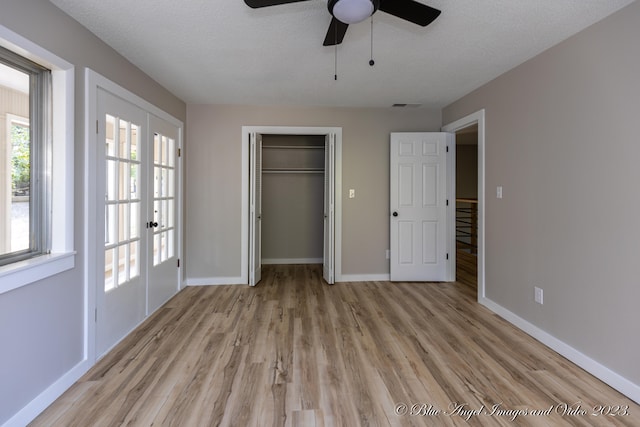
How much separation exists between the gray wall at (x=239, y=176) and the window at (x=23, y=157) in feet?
6.88

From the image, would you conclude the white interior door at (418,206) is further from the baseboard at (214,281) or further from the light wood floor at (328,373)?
the baseboard at (214,281)

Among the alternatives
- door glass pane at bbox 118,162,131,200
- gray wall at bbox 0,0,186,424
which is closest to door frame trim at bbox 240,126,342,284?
door glass pane at bbox 118,162,131,200

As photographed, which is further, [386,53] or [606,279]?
[386,53]

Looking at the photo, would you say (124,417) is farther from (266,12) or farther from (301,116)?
(301,116)

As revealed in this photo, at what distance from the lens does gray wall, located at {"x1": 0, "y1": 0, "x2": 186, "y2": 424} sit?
5.10ft

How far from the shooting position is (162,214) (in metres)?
3.33

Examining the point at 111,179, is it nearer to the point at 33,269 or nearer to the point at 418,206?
the point at 33,269

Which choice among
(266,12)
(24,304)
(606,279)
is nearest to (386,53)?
(266,12)

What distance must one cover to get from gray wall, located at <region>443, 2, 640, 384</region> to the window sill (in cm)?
351

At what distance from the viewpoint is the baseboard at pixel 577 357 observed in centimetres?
185

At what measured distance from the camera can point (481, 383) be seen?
1.95 m

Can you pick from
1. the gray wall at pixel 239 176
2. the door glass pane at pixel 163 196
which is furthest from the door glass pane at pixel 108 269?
the gray wall at pixel 239 176

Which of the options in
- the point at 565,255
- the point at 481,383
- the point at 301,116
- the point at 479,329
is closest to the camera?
the point at 481,383

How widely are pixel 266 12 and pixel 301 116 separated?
210cm
